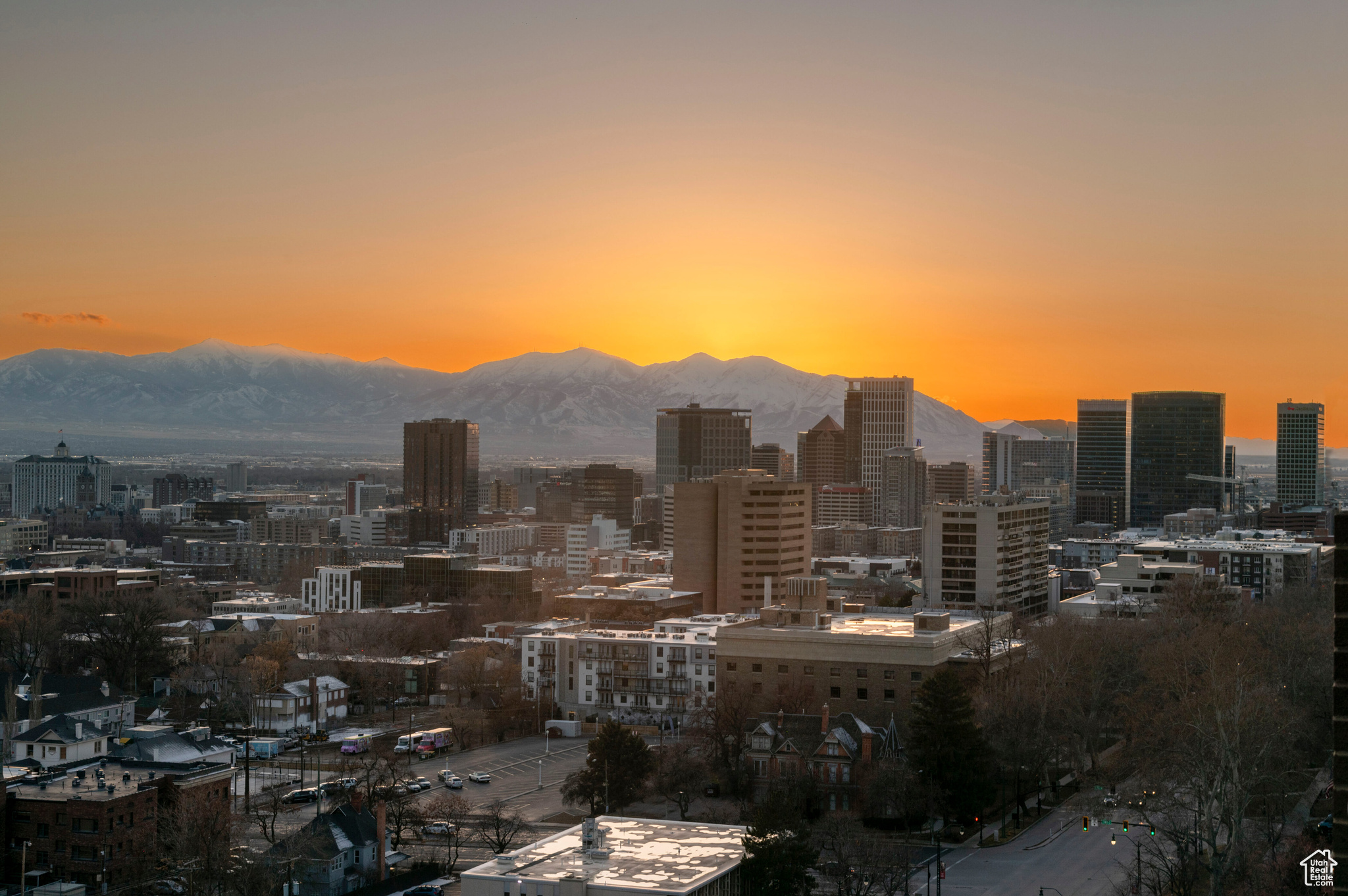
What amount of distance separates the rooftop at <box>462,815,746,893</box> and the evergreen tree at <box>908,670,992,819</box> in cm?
811

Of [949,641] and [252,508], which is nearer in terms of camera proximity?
[949,641]

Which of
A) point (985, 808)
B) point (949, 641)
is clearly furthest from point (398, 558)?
point (985, 808)

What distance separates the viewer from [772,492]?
309 feet

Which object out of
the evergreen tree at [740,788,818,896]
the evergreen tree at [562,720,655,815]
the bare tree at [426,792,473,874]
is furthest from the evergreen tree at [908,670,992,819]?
the bare tree at [426,792,473,874]

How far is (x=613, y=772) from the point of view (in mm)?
45344

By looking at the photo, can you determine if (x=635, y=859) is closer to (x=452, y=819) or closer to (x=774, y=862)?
(x=774, y=862)

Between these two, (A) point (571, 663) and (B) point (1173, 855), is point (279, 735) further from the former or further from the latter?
(B) point (1173, 855)

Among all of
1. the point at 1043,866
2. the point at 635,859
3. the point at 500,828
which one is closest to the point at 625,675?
the point at 500,828

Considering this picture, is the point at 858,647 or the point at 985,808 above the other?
the point at 858,647

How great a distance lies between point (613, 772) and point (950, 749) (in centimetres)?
1043

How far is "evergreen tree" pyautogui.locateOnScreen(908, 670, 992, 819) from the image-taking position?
145 ft

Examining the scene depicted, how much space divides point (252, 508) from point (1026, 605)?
12143cm

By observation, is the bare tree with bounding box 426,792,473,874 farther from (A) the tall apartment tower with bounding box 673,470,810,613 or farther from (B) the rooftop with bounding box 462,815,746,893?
(A) the tall apartment tower with bounding box 673,470,810,613

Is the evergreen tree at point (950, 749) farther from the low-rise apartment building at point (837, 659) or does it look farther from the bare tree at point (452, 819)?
the bare tree at point (452, 819)
